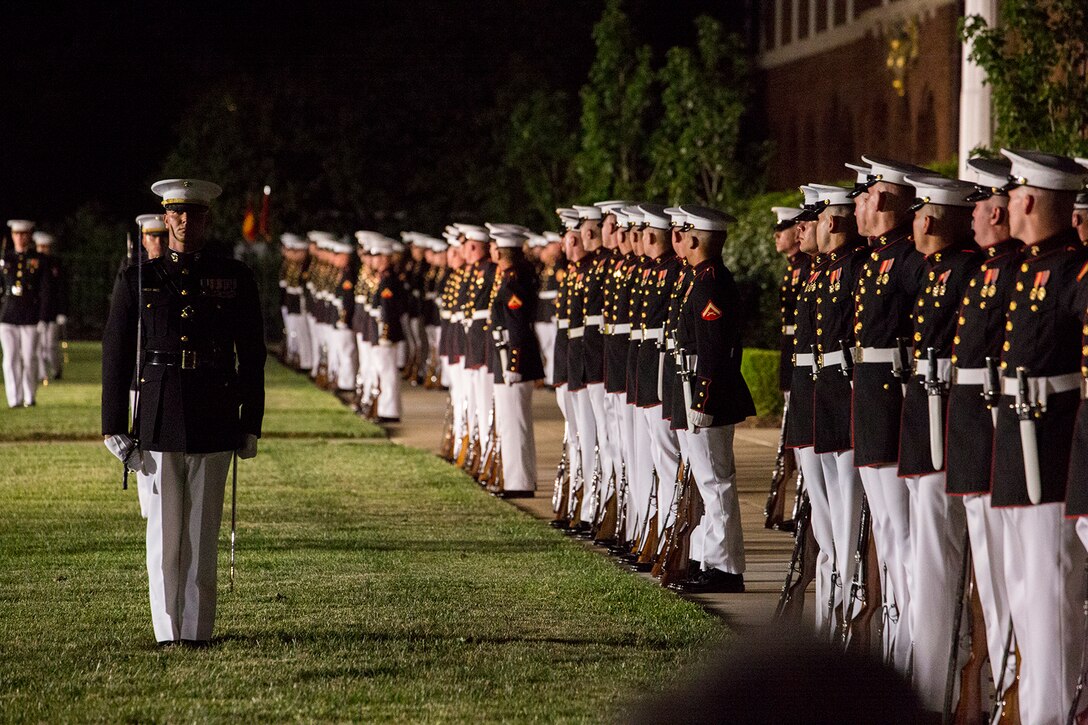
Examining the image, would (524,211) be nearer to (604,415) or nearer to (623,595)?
(604,415)

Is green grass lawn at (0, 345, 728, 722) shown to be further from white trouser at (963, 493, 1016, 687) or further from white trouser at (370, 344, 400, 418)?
white trouser at (370, 344, 400, 418)

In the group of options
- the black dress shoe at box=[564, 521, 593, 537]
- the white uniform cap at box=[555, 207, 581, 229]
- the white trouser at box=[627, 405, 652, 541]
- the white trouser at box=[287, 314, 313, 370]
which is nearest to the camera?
the white trouser at box=[627, 405, 652, 541]

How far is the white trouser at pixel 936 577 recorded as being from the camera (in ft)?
24.9

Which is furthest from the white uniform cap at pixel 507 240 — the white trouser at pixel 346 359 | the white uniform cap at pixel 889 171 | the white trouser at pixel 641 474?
the white trouser at pixel 346 359

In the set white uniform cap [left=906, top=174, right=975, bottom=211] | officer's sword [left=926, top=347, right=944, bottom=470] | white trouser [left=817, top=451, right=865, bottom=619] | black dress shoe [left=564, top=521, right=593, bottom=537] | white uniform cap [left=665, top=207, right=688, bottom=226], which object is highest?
white uniform cap [left=665, top=207, right=688, bottom=226]

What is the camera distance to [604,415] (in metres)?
13.1

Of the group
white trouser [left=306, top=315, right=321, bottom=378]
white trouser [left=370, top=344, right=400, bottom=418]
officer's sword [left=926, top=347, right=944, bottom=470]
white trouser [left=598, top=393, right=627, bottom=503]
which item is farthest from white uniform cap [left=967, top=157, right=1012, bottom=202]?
white trouser [left=306, top=315, right=321, bottom=378]

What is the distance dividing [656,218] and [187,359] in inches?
149

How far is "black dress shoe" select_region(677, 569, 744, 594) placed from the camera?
35.2ft

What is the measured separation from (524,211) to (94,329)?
13.7 meters

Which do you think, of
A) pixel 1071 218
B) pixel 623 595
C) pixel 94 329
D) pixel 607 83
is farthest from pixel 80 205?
pixel 1071 218

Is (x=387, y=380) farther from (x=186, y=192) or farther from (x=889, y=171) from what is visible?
(x=889, y=171)

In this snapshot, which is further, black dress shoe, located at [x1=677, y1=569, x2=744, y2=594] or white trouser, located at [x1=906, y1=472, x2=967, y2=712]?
black dress shoe, located at [x1=677, y1=569, x2=744, y2=594]

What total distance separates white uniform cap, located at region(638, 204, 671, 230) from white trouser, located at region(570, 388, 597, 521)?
184cm
